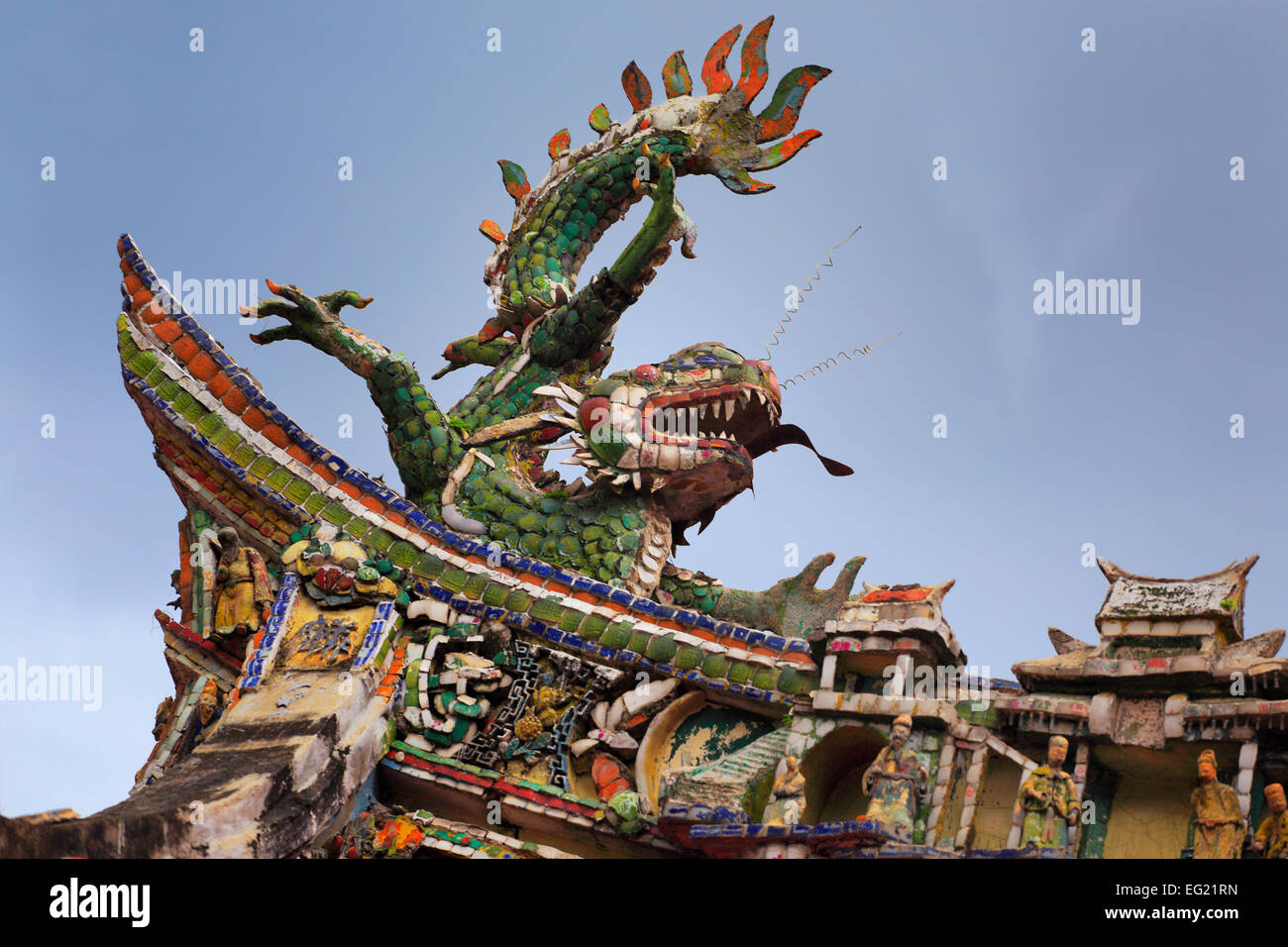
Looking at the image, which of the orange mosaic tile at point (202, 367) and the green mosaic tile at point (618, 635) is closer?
the green mosaic tile at point (618, 635)

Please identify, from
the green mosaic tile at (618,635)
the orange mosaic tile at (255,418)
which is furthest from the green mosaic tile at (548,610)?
the orange mosaic tile at (255,418)

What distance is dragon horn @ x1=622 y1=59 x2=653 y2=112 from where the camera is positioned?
18172 mm

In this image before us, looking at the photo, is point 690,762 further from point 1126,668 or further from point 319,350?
point 319,350

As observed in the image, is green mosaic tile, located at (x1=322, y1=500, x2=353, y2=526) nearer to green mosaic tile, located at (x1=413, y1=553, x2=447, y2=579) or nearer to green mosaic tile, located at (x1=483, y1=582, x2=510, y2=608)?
green mosaic tile, located at (x1=413, y1=553, x2=447, y2=579)

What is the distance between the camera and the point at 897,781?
1218 cm

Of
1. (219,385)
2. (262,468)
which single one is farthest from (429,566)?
(219,385)

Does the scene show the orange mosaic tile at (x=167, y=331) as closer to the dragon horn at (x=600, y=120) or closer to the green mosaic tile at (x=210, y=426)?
the green mosaic tile at (x=210, y=426)

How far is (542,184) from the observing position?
18.5 meters

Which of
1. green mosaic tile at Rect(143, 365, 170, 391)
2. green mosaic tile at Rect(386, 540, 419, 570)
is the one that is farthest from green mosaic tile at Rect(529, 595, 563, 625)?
green mosaic tile at Rect(143, 365, 170, 391)

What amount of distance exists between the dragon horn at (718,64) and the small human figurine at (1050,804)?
8026mm

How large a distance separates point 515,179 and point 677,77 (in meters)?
2.02

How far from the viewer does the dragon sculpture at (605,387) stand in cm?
1523
